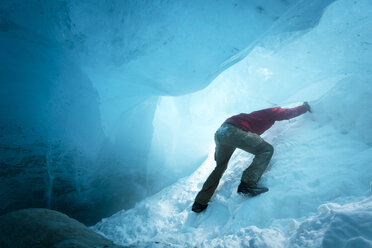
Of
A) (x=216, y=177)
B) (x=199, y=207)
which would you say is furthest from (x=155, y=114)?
(x=199, y=207)

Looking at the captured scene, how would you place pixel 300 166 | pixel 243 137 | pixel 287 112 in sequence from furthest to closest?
1. pixel 287 112
2. pixel 243 137
3. pixel 300 166

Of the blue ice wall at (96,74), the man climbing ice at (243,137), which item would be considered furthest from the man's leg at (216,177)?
the blue ice wall at (96,74)

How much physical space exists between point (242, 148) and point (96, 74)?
3009 mm

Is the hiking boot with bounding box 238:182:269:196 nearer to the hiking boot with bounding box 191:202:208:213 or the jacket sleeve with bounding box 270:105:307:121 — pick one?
the hiking boot with bounding box 191:202:208:213

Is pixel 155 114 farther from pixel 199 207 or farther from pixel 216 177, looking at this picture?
pixel 199 207

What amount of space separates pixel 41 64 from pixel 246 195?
3.94 m

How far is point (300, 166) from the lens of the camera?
193 centimetres

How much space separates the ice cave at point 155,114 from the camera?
1652mm

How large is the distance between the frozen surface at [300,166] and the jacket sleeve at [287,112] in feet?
0.45

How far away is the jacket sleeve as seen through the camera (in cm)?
255

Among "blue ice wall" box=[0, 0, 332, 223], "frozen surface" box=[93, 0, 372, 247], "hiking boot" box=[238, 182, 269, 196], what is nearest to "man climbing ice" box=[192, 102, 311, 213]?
"frozen surface" box=[93, 0, 372, 247]

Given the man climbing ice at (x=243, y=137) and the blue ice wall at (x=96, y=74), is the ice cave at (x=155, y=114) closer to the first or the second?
the blue ice wall at (x=96, y=74)

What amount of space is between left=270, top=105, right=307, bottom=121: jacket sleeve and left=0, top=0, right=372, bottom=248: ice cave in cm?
14

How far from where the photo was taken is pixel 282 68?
4.17 m
